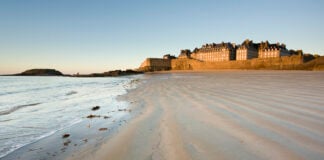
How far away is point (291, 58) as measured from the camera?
29969 millimetres

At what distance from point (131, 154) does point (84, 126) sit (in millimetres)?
1851

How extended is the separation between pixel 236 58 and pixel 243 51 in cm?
508

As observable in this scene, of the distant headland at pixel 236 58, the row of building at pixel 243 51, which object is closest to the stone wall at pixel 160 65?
the distant headland at pixel 236 58

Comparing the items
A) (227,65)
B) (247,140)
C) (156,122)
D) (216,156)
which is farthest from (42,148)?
(227,65)

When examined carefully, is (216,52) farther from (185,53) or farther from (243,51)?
(185,53)

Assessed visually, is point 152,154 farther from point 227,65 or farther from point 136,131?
point 227,65

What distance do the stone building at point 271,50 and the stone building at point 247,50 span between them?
190 centimetres

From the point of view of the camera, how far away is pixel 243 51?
62.7m

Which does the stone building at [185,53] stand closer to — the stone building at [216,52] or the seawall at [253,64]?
the stone building at [216,52]

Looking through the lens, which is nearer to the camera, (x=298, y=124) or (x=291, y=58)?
(x=298, y=124)

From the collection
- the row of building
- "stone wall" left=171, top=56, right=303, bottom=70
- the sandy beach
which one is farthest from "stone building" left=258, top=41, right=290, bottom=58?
the sandy beach

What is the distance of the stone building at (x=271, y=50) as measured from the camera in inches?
2314

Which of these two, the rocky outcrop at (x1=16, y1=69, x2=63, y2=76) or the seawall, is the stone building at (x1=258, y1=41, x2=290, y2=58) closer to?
the seawall

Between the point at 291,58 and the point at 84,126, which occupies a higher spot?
the point at 291,58
